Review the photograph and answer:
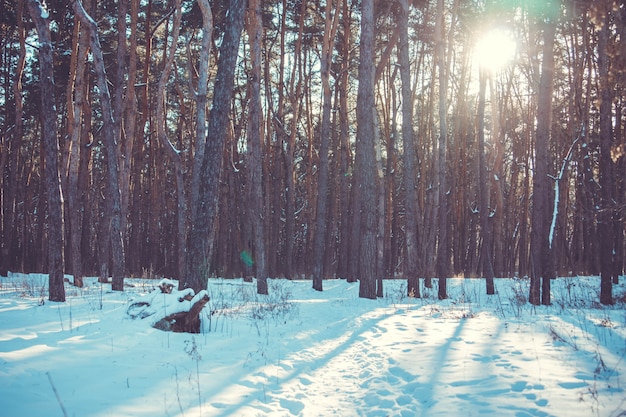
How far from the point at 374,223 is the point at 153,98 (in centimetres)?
1714

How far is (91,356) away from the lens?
4.69 m

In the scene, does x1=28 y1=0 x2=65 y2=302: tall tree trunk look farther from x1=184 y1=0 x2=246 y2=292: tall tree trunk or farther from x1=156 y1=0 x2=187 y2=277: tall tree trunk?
x1=156 y1=0 x2=187 y2=277: tall tree trunk

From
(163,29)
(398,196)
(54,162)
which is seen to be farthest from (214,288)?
(398,196)

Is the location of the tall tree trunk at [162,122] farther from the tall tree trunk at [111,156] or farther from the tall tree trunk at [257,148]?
the tall tree trunk at [257,148]

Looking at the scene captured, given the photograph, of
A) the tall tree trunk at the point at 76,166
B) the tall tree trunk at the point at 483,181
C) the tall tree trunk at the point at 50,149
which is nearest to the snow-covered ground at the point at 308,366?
the tall tree trunk at the point at 50,149

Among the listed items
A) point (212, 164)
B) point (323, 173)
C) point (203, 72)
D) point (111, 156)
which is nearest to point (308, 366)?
point (212, 164)

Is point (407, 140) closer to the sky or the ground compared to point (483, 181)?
closer to the sky

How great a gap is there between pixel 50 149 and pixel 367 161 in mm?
6924

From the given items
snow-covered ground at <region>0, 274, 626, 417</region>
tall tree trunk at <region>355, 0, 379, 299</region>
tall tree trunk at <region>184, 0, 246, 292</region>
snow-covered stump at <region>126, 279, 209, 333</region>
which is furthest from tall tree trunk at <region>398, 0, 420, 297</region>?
snow-covered stump at <region>126, 279, 209, 333</region>

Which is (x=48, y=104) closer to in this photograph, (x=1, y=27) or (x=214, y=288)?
(x=214, y=288)

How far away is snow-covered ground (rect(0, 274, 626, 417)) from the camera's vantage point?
12.0 feet

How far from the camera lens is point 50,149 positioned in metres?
8.16

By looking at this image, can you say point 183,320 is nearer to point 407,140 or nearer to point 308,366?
point 308,366

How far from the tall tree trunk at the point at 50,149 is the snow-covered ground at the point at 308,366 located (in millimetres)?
750
